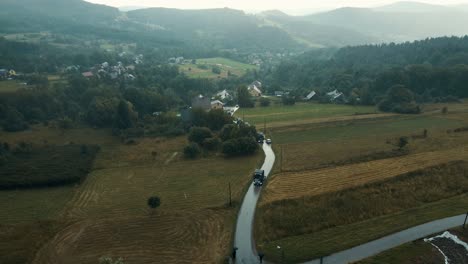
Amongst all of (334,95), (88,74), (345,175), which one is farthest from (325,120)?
(88,74)

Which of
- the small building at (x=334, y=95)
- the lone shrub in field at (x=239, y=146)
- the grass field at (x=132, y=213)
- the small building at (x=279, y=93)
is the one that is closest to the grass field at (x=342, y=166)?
the lone shrub in field at (x=239, y=146)

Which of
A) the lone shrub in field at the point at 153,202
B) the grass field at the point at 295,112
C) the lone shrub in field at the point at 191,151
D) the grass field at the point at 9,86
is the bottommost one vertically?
the lone shrub in field at the point at 153,202

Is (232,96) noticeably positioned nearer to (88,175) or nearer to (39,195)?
(88,175)

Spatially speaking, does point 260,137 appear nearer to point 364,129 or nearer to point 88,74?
point 364,129

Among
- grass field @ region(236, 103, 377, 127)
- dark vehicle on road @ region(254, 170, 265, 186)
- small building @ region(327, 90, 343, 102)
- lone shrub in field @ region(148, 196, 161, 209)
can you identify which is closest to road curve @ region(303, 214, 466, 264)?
dark vehicle on road @ region(254, 170, 265, 186)

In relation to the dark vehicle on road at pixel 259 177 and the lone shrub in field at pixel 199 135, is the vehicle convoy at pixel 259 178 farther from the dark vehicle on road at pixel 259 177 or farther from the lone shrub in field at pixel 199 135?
the lone shrub in field at pixel 199 135

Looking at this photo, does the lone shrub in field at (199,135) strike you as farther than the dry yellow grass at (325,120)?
No

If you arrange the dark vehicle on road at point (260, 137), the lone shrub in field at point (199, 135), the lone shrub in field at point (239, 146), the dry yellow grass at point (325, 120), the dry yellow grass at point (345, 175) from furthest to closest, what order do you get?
1. the dry yellow grass at point (325, 120)
2. the dark vehicle on road at point (260, 137)
3. the lone shrub in field at point (199, 135)
4. the lone shrub in field at point (239, 146)
5. the dry yellow grass at point (345, 175)

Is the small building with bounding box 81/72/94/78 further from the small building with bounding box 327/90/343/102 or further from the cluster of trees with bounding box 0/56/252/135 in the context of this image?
the small building with bounding box 327/90/343/102
